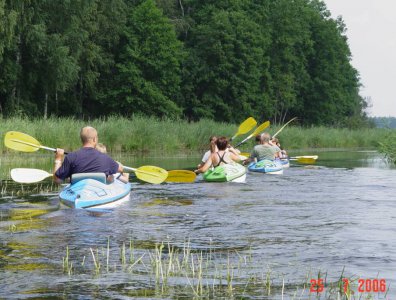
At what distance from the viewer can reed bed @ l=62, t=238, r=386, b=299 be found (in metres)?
6.98

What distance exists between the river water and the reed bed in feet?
0.04

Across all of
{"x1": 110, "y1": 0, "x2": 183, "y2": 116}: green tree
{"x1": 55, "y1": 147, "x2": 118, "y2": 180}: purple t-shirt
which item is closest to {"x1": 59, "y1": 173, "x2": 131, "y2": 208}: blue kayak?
{"x1": 55, "y1": 147, "x2": 118, "y2": 180}: purple t-shirt

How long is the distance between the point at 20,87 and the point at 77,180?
33905 millimetres

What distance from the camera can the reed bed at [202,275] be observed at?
6980 millimetres

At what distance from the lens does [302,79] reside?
73250 mm

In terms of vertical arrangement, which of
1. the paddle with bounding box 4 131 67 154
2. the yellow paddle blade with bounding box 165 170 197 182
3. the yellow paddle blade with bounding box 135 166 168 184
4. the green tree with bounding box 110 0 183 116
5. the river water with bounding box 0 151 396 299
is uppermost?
the green tree with bounding box 110 0 183 116

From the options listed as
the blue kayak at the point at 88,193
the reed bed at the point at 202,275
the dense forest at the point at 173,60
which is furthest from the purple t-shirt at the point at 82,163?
the dense forest at the point at 173,60

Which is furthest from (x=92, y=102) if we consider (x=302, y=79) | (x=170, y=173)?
(x=170, y=173)

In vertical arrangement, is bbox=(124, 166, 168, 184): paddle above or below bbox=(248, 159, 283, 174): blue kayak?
above

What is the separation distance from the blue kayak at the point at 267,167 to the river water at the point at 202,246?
19.4 feet

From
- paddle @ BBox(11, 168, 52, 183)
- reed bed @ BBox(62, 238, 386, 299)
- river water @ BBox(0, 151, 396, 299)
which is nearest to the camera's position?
reed bed @ BBox(62, 238, 386, 299)

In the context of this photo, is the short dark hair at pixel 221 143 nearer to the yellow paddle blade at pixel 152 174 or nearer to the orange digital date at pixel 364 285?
the yellow paddle blade at pixel 152 174

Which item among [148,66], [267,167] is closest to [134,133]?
[267,167]

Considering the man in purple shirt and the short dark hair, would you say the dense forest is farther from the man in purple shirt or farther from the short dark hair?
the man in purple shirt
